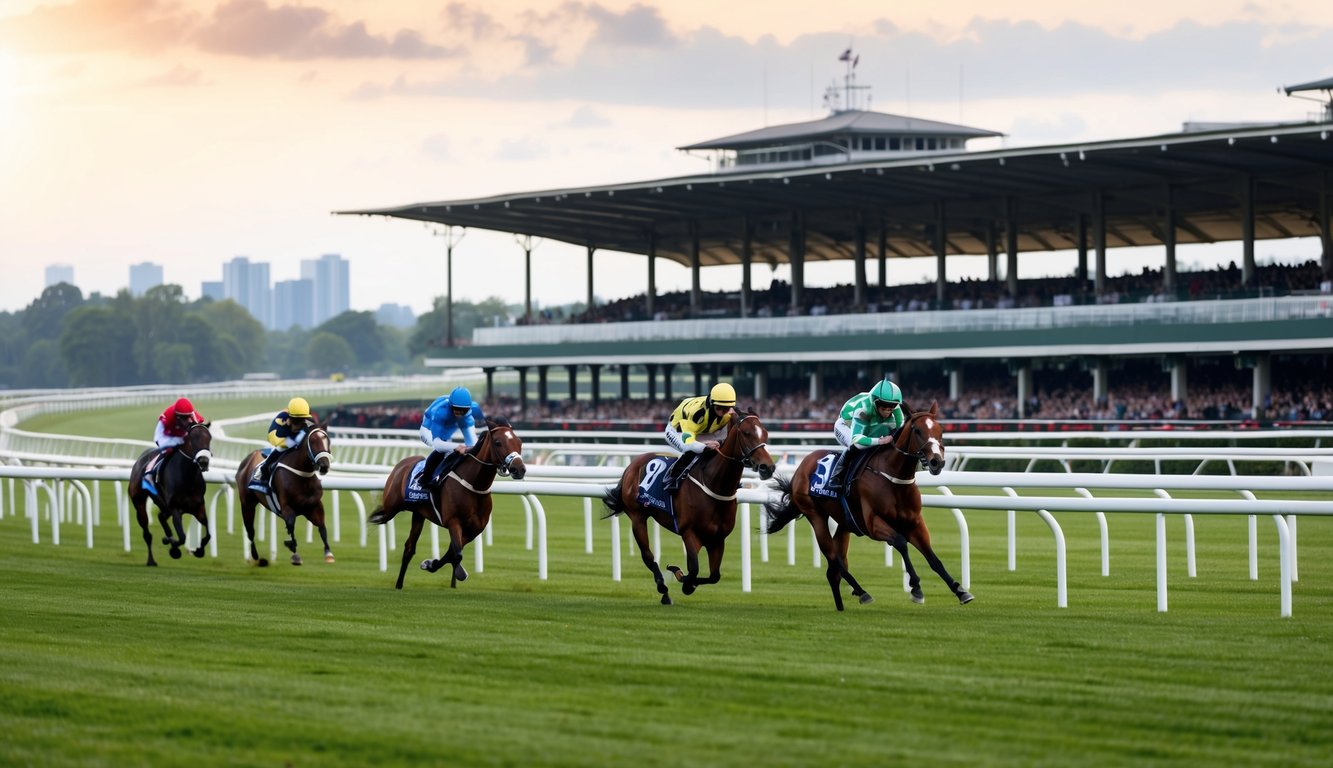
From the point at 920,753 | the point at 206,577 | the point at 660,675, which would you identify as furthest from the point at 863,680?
the point at 206,577

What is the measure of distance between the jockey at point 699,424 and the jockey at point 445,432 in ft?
5.06

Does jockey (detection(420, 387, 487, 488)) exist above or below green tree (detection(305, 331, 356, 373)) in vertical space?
below

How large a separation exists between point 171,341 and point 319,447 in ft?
327

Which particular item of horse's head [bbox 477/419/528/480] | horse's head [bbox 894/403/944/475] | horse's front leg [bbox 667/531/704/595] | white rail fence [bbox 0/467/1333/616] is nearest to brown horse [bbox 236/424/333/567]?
white rail fence [bbox 0/467/1333/616]

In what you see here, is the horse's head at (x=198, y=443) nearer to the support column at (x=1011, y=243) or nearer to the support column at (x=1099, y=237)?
the support column at (x=1099, y=237)

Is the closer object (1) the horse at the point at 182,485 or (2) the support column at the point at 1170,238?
(1) the horse at the point at 182,485

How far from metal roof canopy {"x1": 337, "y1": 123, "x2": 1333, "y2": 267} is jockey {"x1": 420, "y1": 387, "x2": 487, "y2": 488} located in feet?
62.1

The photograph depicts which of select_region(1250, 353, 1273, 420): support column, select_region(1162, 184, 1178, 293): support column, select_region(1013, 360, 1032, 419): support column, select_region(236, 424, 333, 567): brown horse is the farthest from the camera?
select_region(1013, 360, 1032, 419): support column

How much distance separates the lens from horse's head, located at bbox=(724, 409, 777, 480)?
28.5 feet

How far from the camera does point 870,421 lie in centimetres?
903

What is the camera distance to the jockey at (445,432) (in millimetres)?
10430

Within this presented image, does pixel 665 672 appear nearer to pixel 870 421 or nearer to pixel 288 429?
pixel 870 421

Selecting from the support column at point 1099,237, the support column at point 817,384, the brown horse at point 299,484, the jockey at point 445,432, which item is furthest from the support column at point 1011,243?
the jockey at point 445,432

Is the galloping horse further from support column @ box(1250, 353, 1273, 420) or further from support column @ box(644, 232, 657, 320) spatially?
support column @ box(644, 232, 657, 320)
